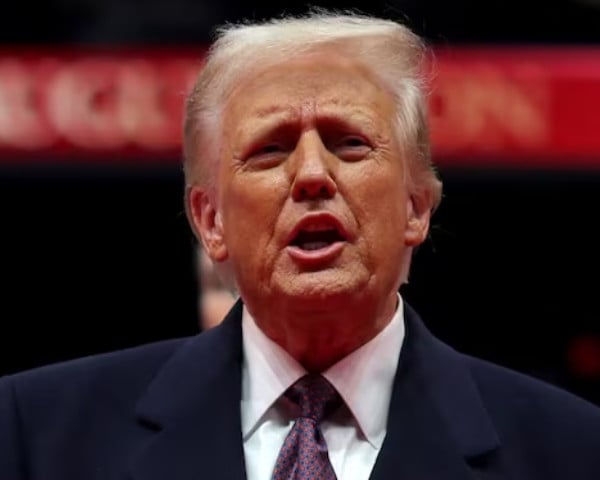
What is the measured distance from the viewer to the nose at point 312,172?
2.45 m

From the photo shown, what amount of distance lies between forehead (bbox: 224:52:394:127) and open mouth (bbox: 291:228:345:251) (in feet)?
0.58

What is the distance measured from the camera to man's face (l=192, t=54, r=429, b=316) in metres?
2.46

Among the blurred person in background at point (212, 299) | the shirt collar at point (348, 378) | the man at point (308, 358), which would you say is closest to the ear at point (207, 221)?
the man at point (308, 358)

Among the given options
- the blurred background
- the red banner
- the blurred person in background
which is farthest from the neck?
the red banner

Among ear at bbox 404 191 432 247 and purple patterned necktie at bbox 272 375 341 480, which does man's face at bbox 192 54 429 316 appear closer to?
ear at bbox 404 191 432 247

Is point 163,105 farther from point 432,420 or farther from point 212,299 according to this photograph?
point 432,420

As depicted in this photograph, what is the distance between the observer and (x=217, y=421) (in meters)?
2.49

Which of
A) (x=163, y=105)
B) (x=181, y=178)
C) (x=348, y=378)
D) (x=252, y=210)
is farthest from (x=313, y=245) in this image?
(x=181, y=178)

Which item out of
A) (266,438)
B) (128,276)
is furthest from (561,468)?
(128,276)

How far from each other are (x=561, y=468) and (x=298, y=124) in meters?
0.63

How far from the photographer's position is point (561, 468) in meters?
2.45

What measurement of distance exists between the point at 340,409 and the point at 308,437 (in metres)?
0.09

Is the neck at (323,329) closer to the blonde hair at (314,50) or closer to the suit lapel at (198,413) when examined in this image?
the suit lapel at (198,413)

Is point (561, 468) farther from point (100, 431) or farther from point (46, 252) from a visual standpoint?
point (46, 252)
